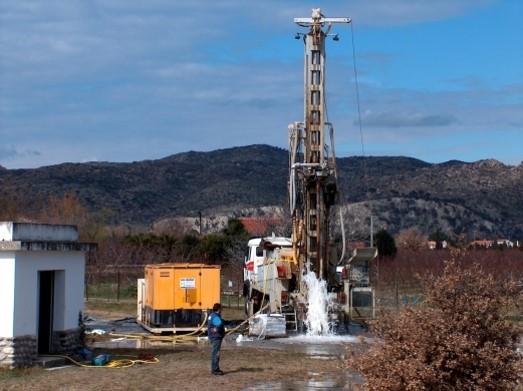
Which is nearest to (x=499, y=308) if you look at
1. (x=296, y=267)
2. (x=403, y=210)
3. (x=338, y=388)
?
(x=338, y=388)

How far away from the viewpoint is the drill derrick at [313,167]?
3062 cm

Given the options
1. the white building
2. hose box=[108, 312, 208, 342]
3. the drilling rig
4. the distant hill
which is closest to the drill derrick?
the drilling rig

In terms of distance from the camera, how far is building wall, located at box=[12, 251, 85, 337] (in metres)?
20.7

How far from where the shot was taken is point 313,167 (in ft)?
99.5

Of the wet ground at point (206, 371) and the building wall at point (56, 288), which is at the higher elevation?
the building wall at point (56, 288)

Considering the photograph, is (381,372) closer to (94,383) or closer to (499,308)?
(499,308)

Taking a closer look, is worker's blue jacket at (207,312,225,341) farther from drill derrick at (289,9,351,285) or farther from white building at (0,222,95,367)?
drill derrick at (289,9,351,285)

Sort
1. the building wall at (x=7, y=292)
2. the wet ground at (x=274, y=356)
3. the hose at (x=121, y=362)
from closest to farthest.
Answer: the wet ground at (x=274, y=356) < the building wall at (x=7, y=292) < the hose at (x=121, y=362)

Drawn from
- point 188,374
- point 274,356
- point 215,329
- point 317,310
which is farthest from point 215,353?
point 317,310

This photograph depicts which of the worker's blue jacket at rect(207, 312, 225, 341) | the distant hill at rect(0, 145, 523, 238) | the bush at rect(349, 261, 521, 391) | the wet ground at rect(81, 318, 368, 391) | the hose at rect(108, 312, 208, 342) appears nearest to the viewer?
the bush at rect(349, 261, 521, 391)

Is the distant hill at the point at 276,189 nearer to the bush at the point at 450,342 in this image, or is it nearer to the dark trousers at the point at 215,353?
the dark trousers at the point at 215,353

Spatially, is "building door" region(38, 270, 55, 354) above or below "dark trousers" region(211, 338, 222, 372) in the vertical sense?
above

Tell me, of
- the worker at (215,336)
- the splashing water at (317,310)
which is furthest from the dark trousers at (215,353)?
the splashing water at (317,310)

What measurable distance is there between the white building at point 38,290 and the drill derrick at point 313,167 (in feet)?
29.3
